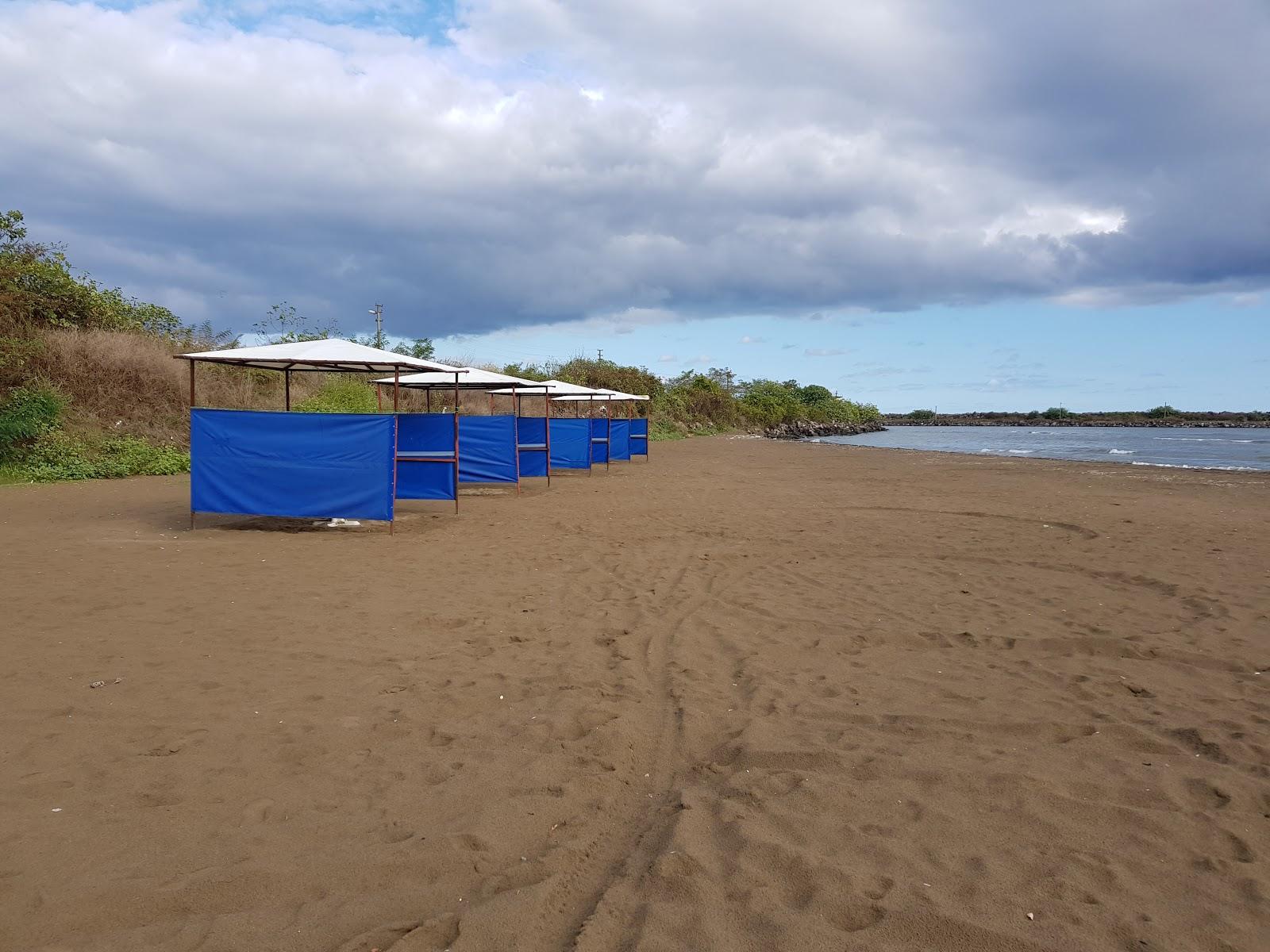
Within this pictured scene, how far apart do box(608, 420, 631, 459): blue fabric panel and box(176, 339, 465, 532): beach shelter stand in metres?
13.8

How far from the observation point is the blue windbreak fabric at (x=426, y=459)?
40.1 feet

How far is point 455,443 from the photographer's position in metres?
12.0

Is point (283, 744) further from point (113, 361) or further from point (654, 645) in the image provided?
point (113, 361)

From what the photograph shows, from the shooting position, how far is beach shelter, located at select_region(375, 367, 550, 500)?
12266 millimetres

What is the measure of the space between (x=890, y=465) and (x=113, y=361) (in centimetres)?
2124

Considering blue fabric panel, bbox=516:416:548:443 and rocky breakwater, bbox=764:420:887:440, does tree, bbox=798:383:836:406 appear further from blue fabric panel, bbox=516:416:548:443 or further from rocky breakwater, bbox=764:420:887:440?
blue fabric panel, bbox=516:416:548:443

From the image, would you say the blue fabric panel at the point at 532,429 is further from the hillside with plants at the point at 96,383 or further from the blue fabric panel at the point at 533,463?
the hillside with plants at the point at 96,383

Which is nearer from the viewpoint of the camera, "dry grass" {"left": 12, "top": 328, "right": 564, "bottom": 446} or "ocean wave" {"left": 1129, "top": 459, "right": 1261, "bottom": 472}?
"dry grass" {"left": 12, "top": 328, "right": 564, "bottom": 446}

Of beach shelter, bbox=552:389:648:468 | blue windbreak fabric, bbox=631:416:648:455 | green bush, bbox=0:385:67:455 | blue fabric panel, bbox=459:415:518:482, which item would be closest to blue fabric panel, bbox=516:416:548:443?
beach shelter, bbox=552:389:648:468

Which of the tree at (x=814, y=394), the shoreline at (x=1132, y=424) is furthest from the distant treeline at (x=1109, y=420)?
the tree at (x=814, y=394)

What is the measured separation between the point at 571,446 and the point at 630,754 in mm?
15954

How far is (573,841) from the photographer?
10.3ft

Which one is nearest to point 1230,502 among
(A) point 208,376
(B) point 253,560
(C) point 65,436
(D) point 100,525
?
(B) point 253,560

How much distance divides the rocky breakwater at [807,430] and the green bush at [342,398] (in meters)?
30.4
